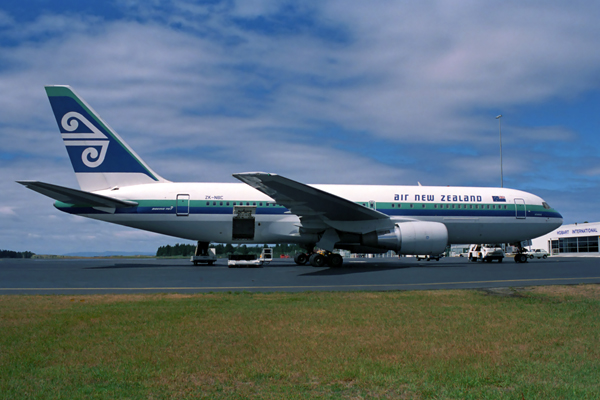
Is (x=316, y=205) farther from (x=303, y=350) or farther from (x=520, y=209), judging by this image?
(x=303, y=350)

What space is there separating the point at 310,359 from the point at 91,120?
2389 centimetres

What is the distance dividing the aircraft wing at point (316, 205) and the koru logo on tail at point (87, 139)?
1077 cm

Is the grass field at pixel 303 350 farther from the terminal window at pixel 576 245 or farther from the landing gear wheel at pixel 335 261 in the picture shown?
the terminal window at pixel 576 245

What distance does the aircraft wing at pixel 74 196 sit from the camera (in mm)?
20609

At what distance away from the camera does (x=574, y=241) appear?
60312 mm

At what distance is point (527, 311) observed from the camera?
346 inches

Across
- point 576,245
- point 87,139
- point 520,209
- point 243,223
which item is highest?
point 87,139

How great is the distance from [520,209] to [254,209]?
16.9 meters

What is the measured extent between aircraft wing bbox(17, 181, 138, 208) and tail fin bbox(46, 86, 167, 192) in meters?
2.13

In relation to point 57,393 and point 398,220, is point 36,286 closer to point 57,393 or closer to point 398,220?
point 57,393

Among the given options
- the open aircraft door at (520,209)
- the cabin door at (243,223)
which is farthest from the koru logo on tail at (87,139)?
the open aircraft door at (520,209)

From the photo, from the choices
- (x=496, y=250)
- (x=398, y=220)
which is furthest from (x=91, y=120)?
(x=496, y=250)

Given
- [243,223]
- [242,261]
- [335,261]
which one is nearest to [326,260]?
[335,261]

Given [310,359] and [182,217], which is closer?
[310,359]
